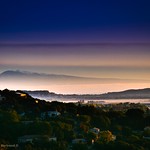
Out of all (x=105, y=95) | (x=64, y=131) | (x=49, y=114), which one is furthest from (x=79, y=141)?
(x=105, y=95)

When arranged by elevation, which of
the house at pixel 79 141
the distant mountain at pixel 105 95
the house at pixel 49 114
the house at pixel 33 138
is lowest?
the house at pixel 79 141

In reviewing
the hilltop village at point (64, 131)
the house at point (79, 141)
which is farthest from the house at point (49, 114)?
the house at point (79, 141)

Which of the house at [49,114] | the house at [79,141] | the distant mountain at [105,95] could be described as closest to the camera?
the house at [79,141]

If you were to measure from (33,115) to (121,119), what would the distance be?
5.31 meters

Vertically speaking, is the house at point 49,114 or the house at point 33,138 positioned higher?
the house at point 49,114

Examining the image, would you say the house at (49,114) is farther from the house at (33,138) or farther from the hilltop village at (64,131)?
the house at (33,138)

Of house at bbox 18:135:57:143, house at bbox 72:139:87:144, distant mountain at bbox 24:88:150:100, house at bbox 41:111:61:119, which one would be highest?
distant mountain at bbox 24:88:150:100

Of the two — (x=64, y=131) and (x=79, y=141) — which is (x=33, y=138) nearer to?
(x=79, y=141)

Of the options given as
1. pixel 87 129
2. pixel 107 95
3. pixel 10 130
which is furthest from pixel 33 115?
pixel 107 95

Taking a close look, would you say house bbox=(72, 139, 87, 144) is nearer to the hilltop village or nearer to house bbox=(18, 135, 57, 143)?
the hilltop village

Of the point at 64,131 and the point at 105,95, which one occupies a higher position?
the point at 105,95

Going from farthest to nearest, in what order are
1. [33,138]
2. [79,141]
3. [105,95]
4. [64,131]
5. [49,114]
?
[105,95]
[49,114]
[64,131]
[79,141]
[33,138]

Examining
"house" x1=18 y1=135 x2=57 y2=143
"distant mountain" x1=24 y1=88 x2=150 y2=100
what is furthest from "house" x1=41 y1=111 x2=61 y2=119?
"distant mountain" x1=24 y1=88 x2=150 y2=100

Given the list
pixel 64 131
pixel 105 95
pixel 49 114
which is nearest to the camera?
pixel 64 131
